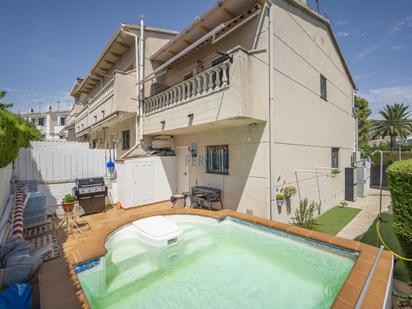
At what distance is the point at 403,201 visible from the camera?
436 centimetres

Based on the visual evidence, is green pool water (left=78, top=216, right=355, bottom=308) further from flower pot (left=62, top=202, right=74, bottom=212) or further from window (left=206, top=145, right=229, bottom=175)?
window (left=206, top=145, right=229, bottom=175)

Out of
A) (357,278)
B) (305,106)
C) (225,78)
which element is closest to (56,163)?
(225,78)

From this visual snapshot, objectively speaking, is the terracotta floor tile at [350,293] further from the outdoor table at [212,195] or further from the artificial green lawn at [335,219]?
the outdoor table at [212,195]

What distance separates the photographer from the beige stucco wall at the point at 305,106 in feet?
28.4

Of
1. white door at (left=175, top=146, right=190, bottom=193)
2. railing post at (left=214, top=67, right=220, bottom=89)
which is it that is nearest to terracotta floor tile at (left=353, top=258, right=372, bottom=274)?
railing post at (left=214, top=67, right=220, bottom=89)

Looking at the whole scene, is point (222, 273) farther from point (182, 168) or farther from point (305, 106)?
point (305, 106)

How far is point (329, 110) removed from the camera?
515 inches

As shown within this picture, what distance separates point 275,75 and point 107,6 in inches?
367

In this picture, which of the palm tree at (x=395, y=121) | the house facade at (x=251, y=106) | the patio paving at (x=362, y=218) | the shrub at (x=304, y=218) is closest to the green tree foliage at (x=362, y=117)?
the palm tree at (x=395, y=121)

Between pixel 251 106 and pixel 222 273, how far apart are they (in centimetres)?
539

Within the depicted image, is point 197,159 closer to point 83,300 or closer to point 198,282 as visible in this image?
point 198,282

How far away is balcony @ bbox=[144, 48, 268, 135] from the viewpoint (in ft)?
23.1

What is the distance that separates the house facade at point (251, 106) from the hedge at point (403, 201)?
12.6 ft

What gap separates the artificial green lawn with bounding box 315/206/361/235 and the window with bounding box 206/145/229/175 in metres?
4.94
